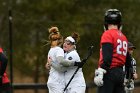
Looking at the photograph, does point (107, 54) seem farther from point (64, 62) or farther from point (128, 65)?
point (64, 62)

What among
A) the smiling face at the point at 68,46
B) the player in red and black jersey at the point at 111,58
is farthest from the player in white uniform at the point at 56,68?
the player in red and black jersey at the point at 111,58

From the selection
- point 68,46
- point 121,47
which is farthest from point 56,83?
point 121,47

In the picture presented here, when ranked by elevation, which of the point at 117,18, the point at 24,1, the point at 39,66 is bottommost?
the point at 39,66

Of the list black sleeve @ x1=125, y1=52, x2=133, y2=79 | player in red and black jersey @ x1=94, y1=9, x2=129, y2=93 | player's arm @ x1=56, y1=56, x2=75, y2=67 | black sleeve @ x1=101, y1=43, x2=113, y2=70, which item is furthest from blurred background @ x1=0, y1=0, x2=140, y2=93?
black sleeve @ x1=101, y1=43, x2=113, y2=70

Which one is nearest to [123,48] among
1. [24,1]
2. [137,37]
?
[137,37]

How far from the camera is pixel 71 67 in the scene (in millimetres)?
14492

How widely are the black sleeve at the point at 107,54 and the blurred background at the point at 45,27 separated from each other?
9.74 metres

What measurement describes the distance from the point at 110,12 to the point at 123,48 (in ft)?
2.05

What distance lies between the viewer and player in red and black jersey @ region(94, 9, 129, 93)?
1176cm

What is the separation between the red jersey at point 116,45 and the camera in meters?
11.9

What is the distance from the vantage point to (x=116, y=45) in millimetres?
11922

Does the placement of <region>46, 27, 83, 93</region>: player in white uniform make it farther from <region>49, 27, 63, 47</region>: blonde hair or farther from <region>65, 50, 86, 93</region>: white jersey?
<region>65, 50, 86, 93</region>: white jersey

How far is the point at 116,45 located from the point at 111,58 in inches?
9.3

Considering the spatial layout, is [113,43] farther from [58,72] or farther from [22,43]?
[22,43]
